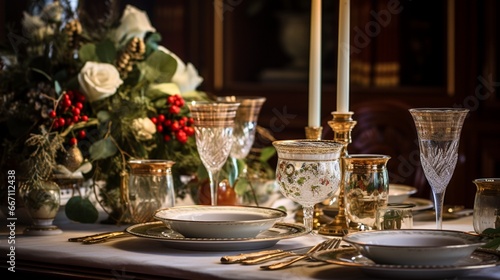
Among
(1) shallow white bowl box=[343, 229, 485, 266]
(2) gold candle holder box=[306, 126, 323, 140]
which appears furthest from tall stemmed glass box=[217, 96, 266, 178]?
(1) shallow white bowl box=[343, 229, 485, 266]

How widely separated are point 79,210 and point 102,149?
121 mm

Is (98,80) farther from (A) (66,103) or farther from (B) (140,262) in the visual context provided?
(B) (140,262)

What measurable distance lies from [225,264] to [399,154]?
3.88 ft

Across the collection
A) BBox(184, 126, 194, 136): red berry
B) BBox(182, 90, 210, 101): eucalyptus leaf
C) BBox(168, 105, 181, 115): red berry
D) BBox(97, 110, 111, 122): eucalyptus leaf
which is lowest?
BBox(184, 126, 194, 136): red berry

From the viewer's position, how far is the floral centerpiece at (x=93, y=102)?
69.2 inches

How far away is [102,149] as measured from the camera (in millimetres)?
1754

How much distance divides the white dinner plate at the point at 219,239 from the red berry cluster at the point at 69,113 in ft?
1.02

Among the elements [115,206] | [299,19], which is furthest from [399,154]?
[299,19]

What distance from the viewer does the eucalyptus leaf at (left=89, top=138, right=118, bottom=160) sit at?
68.8 inches

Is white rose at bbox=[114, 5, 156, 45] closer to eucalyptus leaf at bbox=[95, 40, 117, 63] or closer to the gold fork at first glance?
eucalyptus leaf at bbox=[95, 40, 117, 63]

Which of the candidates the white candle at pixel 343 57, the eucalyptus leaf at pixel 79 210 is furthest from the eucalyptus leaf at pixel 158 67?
the white candle at pixel 343 57

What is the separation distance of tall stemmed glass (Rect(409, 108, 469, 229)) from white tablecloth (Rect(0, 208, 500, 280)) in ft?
0.71

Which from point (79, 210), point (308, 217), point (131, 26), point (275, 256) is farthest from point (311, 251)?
point (131, 26)

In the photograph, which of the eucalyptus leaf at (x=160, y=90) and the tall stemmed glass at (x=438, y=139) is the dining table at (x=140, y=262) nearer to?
the tall stemmed glass at (x=438, y=139)
